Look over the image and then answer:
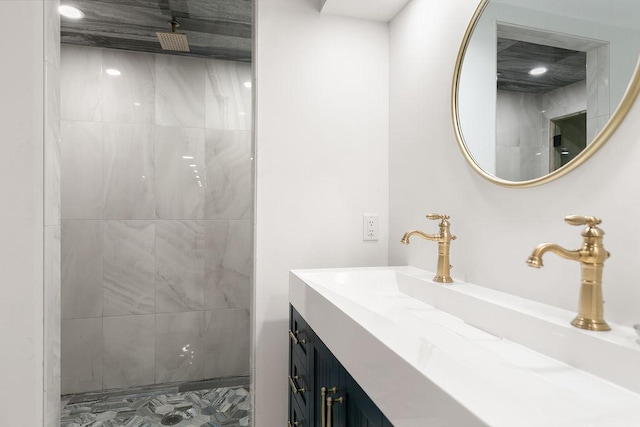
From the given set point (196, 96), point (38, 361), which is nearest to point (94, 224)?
point (196, 96)

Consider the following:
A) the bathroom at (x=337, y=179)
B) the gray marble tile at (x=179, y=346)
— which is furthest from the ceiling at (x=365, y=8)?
the gray marble tile at (x=179, y=346)

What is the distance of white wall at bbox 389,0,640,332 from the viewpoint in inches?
30.4

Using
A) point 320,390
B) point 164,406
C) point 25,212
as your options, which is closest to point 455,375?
point 320,390

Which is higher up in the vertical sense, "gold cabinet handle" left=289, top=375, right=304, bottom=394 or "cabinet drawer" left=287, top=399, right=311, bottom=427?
"gold cabinet handle" left=289, top=375, right=304, bottom=394

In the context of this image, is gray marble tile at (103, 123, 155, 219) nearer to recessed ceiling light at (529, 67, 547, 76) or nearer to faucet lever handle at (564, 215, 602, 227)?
recessed ceiling light at (529, 67, 547, 76)

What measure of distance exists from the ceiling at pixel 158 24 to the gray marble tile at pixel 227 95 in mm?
129

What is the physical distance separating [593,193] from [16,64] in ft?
5.75

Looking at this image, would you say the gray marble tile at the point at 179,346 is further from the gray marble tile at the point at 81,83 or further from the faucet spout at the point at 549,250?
the faucet spout at the point at 549,250

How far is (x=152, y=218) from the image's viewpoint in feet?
8.50

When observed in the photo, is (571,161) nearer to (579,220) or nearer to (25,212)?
(579,220)

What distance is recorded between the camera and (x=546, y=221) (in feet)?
3.08

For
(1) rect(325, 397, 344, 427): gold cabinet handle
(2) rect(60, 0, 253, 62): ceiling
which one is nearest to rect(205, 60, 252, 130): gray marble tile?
(2) rect(60, 0, 253, 62): ceiling

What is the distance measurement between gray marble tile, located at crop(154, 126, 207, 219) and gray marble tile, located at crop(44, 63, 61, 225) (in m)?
1.12

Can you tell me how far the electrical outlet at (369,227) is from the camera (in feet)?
5.69
